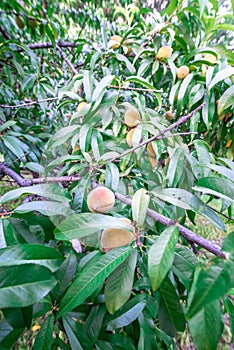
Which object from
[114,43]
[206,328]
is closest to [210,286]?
[206,328]

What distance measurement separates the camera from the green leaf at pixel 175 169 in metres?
0.55

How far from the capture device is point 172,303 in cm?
40

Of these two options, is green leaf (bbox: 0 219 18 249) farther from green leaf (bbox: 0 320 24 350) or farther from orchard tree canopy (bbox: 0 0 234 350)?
green leaf (bbox: 0 320 24 350)

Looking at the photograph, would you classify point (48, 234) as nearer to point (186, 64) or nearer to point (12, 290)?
point (12, 290)

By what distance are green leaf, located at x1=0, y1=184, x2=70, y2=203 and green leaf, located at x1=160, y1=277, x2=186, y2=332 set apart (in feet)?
0.69

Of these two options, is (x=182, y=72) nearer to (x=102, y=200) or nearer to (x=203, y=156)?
(x=203, y=156)

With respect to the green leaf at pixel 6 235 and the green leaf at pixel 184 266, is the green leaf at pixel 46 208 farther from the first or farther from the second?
the green leaf at pixel 184 266

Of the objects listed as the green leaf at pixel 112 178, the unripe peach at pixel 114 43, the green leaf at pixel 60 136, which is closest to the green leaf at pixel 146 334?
the green leaf at pixel 112 178

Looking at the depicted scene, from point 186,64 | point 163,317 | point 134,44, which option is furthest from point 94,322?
point 134,44

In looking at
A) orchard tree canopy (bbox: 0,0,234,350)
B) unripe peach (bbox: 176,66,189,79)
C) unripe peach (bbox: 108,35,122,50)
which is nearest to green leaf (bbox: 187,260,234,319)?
orchard tree canopy (bbox: 0,0,234,350)

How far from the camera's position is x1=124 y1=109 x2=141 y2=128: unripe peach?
715 mm

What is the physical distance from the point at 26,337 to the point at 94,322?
1.16 m

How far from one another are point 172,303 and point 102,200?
22cm

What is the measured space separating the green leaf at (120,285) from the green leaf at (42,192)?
15cm
